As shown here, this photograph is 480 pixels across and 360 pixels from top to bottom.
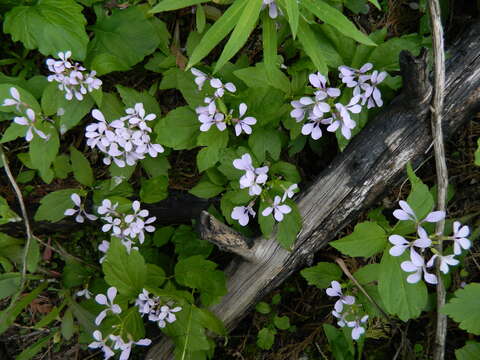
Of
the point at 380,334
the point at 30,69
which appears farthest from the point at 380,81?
the point at 30,69

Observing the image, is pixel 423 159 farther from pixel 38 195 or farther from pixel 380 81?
pixel 38 195

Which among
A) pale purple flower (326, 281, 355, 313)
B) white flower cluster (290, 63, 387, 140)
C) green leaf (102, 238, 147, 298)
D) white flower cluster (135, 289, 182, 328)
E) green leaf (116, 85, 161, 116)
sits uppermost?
white flower cluster (290, 63, 387, 140)

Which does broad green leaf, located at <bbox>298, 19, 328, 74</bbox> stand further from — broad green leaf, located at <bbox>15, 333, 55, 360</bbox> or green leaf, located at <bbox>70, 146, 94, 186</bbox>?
broad green leaf, located at <bbox>15, 333, 55, 360</bbox>

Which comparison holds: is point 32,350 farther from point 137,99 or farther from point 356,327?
point 356,327

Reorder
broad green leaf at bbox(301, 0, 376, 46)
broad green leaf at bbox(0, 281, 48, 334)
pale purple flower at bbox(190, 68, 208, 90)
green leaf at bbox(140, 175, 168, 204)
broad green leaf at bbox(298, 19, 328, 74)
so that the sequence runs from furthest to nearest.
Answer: broad green leaf at bbox(0, 281, 48, 334)
green leaf at bbox(140, 175, 168, 204)
pale purple flower at bbox(190, 68, 208, 90)
broad green leaf at bbox(298, 19, 328, 74)
broad green leaf at bbox(301, 0, 376, 46)

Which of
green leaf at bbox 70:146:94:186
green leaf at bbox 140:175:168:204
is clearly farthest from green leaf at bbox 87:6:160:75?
green leaf at bbox 140:175:168:204

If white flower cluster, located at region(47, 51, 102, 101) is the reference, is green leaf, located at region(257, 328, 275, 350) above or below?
below

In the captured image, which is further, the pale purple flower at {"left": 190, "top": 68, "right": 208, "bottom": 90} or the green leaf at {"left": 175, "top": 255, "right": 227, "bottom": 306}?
the green leaf at {"left": 175, "top": 255, "right": 227, "bottom": 306}
